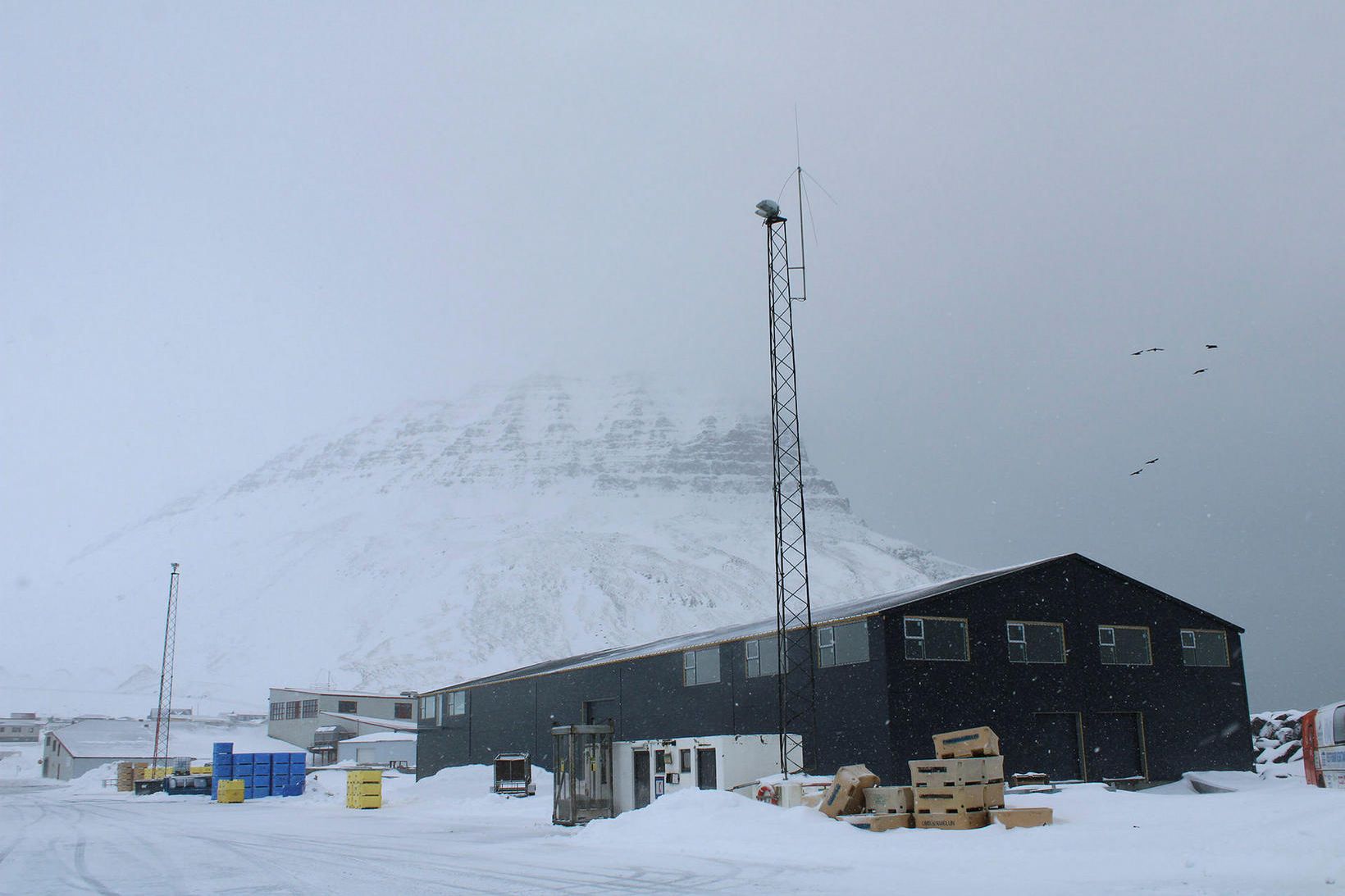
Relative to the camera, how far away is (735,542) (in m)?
199

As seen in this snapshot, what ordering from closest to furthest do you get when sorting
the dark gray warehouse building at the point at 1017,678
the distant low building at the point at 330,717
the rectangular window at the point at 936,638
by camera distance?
the dark gray warehouse building at the point at 1017,678 → the rectangular window at the point at 936,638 → the distant low building at the point at 330,717

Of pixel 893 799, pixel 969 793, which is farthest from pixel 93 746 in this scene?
pixel 969 793

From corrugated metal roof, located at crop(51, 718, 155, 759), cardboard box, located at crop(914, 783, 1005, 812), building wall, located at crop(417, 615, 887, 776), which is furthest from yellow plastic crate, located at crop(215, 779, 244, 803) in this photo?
corrugated metal roof, located at crop(51, 718, 155, 759)

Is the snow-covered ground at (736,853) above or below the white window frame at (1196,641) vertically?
below

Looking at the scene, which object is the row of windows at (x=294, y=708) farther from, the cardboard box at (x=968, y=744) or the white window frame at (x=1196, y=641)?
the cardboard box at (x=968, y=744)

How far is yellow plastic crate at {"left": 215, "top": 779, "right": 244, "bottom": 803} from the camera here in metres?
49.1

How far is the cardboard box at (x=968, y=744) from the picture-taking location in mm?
22125

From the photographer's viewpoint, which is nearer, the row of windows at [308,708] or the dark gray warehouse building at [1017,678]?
the dark gray warehouse building at [1017,678]

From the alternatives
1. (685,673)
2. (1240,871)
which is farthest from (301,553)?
→ (1240,871)

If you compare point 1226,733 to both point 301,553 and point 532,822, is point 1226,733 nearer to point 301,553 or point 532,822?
point 532,822

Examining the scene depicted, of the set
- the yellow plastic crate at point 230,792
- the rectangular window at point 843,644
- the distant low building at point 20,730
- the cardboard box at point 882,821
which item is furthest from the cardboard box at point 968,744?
the distant low building at point 20,730

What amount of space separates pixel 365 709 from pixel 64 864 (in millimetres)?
83815

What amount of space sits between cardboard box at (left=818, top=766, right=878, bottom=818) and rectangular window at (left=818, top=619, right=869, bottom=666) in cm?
803

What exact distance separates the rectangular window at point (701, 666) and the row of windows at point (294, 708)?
6775 centimetres
